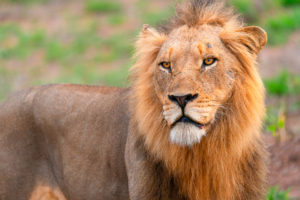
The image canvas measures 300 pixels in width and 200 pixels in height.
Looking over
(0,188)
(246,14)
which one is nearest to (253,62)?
(0,188)

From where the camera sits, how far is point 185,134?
3719 millimetres

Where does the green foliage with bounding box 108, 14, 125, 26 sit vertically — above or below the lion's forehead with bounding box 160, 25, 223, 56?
below

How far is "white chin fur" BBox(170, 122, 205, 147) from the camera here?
12.1 ft

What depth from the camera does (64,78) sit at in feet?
38.0

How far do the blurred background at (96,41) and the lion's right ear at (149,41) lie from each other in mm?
4111

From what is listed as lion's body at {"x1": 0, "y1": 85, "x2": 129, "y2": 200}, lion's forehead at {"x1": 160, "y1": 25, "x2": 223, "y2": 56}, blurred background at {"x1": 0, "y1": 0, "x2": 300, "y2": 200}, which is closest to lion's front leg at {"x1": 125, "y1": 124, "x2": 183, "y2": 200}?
lion's body at {"x1": 0, "y1": 85, "x2": 129, "y2": 200}

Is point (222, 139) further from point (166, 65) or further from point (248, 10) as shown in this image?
point (248, 10)

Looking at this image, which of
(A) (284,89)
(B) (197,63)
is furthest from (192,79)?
(A) (284,89)

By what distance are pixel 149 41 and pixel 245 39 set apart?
70 cm

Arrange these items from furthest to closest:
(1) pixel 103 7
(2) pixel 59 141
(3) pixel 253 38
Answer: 1. (1) pixel 103 7
2. (2) pixel 59 141
3. (3) pixel 253 38

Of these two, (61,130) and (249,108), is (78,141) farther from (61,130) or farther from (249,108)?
(249,108)

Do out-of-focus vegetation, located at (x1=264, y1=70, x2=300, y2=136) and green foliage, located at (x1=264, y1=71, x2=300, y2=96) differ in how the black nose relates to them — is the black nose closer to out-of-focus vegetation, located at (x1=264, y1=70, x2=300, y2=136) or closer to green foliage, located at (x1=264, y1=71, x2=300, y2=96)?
out-of-focus vegetation, located at (x1=264, y1=70, x2=300, y2=136)

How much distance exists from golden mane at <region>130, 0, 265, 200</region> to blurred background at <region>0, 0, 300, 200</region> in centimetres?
409

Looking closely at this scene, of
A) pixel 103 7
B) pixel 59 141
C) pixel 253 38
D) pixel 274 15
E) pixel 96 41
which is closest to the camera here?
pixel 253 38
